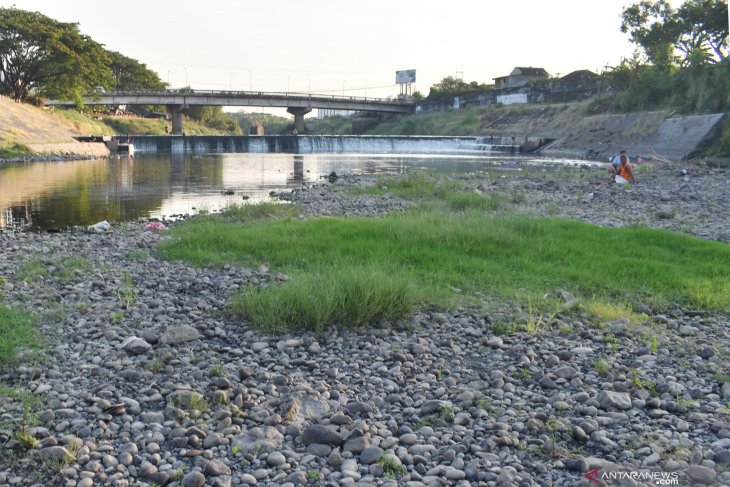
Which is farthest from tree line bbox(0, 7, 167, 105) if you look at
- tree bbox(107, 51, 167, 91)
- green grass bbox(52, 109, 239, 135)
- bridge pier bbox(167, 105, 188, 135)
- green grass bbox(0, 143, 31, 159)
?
tree bbox(107, 51, 167, 91)

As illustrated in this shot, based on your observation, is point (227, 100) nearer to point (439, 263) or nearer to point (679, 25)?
point (679, 25)

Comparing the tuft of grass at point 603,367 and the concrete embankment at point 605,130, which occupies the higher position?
the concrete embankment at point 605,130

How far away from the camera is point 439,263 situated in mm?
9297

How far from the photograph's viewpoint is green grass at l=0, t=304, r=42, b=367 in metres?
5.55

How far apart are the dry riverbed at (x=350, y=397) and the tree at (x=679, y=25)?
206 ft

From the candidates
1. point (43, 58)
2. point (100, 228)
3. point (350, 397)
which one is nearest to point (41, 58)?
point (43, 58)

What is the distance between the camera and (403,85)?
14238cm

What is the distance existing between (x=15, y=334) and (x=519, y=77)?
10793 cm

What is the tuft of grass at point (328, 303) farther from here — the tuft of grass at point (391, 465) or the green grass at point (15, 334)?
the tuft of grass at point (391, 465)

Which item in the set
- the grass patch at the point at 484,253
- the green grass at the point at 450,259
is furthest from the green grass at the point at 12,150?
the grass patch at the point at 484,253

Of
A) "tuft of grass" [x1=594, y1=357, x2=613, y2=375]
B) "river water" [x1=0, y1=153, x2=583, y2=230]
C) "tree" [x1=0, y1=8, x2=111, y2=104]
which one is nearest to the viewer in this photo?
"tuft of grass" [x1=594, y1=357, x2=613, y2=375]

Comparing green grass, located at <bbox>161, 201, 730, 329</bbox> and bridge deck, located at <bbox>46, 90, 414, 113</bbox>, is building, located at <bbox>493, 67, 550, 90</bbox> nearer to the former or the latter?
bridge deck, located at <bbox>46, 90, 414, 113</bbox>

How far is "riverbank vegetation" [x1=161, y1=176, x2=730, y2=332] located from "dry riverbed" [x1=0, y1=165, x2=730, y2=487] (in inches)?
13.3

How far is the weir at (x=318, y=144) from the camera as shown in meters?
59.1
